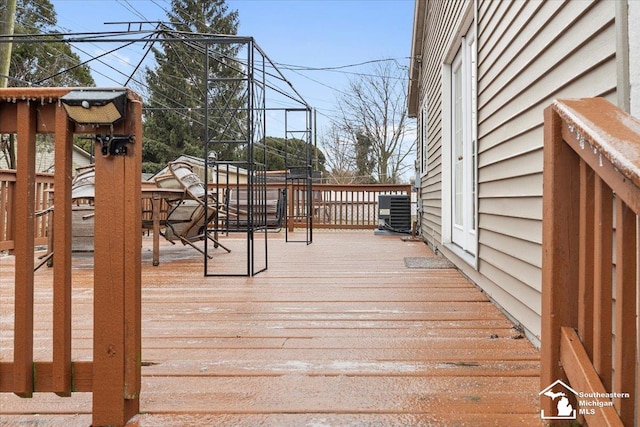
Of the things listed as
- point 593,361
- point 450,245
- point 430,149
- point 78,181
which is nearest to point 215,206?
point 78,181

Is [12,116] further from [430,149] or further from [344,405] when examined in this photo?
[430,149]

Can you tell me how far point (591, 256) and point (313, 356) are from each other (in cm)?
106

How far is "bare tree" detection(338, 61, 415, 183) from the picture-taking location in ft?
56.4

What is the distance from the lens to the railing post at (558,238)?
3.91ft

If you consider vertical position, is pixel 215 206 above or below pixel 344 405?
above

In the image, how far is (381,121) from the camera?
17.5m

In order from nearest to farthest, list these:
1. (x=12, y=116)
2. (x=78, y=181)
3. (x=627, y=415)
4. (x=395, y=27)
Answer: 1. (x=627, y=415)
2. (x=12, y=116)
3. (x=78, y=181)
4. (x=395, y=27)

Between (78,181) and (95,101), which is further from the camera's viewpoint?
(78,181)

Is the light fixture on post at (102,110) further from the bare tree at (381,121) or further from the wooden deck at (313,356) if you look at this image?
the bare tree at (381,121)

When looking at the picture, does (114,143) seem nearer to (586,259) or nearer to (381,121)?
(586,259)

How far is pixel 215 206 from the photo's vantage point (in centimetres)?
484

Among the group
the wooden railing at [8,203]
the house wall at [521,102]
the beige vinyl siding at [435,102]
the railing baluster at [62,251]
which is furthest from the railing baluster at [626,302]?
the wooden railing at [8,203]

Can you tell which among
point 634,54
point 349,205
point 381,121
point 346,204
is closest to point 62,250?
point 634,54

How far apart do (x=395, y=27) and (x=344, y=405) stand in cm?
2098
